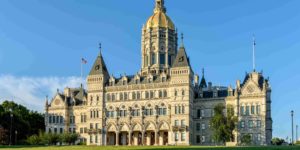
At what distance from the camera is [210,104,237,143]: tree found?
9569 centimetres

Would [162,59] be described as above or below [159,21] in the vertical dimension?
below

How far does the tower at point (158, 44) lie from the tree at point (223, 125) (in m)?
23.3

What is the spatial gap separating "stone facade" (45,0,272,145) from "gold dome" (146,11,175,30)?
0.23 meters

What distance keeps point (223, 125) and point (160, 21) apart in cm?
3550

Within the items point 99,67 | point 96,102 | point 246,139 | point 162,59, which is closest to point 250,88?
point 246,139

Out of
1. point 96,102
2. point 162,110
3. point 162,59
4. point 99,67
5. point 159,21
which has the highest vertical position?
point 159,21

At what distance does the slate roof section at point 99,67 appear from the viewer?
115m

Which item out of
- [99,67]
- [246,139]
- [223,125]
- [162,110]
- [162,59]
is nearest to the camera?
[223,125]

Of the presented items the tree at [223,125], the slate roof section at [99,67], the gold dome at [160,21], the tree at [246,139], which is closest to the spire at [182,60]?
the tree at [223,125]

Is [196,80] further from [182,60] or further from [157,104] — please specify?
[157,104]

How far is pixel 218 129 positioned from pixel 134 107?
68.4 feet

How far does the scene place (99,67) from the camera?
11606 cm

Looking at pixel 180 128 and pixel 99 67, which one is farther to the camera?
pixel 99 67

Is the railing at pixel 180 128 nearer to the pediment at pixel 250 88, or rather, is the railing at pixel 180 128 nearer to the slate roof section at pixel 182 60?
the slate roof section at pixel 182 60
